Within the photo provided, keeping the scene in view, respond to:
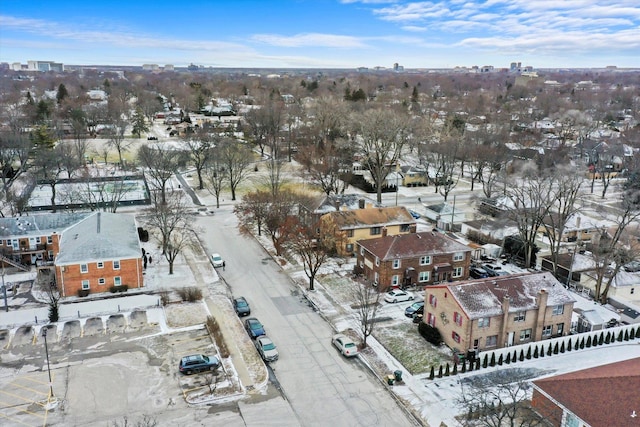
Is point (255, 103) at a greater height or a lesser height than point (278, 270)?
greater

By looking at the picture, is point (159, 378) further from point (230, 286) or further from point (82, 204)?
point (82, 204)

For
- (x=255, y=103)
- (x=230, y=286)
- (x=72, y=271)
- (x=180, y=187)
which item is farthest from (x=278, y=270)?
(x=255, y=103)

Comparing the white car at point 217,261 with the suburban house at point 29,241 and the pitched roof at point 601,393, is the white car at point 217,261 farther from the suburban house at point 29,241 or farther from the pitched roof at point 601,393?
the pitched roof at point 601,393

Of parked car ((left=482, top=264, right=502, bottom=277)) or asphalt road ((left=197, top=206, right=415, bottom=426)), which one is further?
parked car ((left=482, top=264, right=502, bottom=277))

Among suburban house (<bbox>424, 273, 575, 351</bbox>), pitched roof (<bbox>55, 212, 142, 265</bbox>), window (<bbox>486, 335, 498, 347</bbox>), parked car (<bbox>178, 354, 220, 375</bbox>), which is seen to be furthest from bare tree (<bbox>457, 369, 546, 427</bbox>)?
pitched roof (<bbox>55, 212, 142, 265</bbox>)

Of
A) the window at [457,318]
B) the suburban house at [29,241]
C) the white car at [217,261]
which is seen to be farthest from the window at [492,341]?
the suburban house at [29,241]

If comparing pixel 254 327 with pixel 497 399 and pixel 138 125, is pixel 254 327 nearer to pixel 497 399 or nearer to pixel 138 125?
pixel 497 399

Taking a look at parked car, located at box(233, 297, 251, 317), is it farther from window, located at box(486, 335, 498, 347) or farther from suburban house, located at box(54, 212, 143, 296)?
window, located at box(486, 335, 498, 347)

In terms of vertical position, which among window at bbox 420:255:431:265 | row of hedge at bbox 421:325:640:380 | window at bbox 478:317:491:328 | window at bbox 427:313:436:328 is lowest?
row of hedge at bbox 421:325:640:380

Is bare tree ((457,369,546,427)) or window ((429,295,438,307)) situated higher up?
window ((429,295,438,307))
